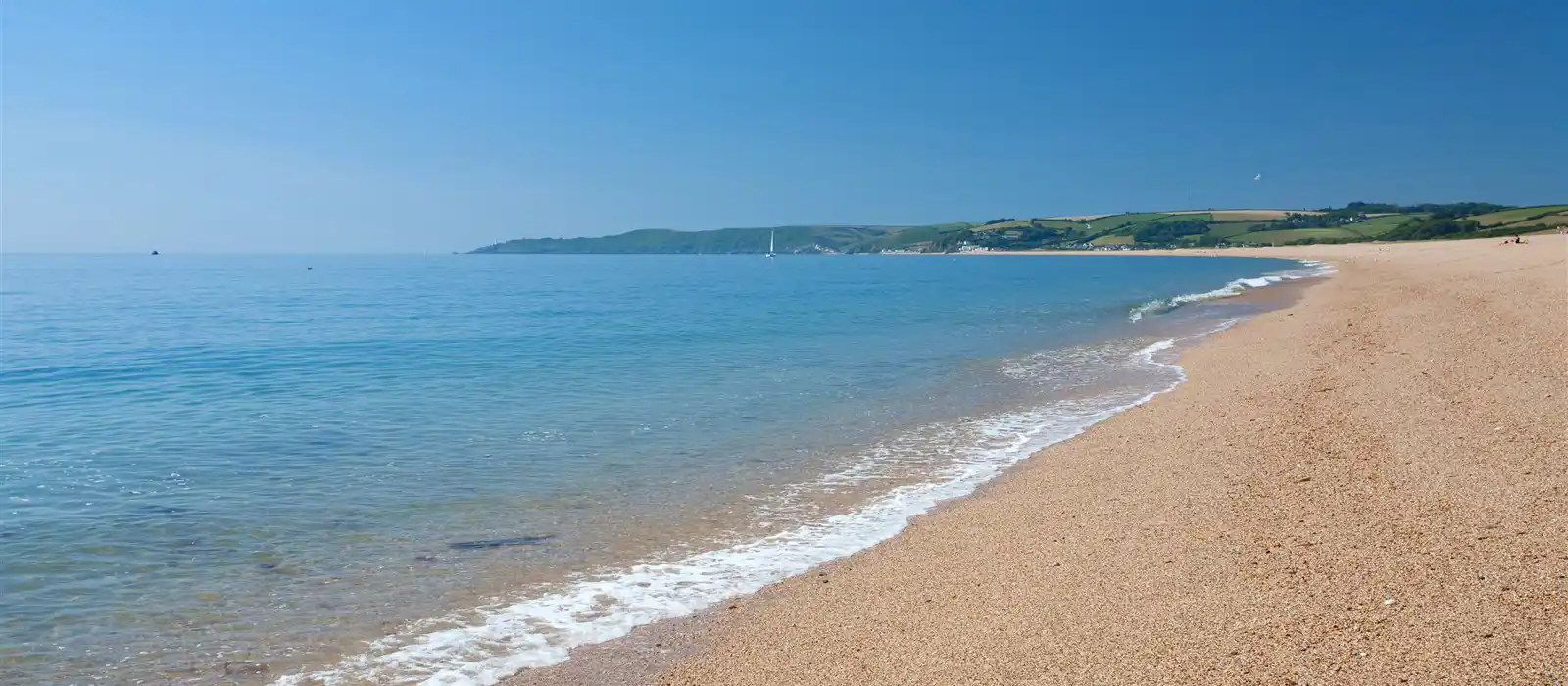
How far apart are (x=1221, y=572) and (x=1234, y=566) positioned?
0.47 ft

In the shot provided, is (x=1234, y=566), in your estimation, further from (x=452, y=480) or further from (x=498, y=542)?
(x=452, y=480)

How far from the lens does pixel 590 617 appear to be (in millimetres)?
6547

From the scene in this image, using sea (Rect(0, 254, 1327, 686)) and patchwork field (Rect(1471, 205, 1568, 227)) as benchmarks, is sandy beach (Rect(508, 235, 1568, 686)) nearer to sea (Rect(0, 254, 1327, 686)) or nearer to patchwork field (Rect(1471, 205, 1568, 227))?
sea (Rect(0, 254, 1327, 686))

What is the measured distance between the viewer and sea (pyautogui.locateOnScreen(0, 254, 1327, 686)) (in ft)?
20.9

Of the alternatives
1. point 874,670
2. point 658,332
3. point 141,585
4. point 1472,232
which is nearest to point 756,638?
point 874,670

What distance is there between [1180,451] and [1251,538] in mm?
3468

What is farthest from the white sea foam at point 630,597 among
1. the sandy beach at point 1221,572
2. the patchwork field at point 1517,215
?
the patchwork field at point 1517,215

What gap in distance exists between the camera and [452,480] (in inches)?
411

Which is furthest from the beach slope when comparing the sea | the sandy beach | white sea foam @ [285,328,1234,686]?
the sea

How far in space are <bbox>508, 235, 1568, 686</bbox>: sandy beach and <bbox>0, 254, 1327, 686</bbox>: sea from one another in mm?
765

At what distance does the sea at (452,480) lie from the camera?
20.9ft

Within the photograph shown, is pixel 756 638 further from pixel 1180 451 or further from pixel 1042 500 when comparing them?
pixel 1180 451

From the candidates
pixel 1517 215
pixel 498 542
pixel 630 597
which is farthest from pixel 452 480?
pixel 1517 215

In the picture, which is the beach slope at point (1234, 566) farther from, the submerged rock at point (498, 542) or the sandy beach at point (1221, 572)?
the submerged rock at point (498, 542)
